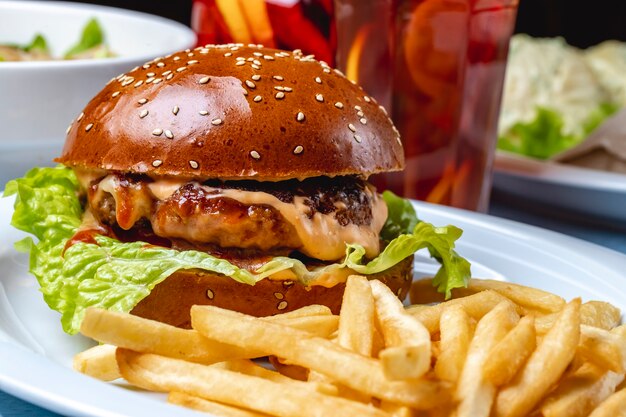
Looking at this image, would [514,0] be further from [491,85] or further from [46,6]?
[46,6]

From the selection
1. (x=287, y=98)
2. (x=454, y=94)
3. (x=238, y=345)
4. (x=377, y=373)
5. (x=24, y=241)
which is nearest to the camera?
(x=377, y=373)

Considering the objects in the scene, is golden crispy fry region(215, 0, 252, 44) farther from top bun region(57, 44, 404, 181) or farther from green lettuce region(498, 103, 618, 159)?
green lettuce region(498, 103, 618, 159)

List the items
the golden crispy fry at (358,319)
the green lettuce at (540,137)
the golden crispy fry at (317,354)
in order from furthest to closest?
the green lettuce at (540,137)
the golden crispy fry at (358,319)
the golden crispy fry at (317,354)

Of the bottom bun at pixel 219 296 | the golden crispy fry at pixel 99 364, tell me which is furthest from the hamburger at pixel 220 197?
the golden crispy fry at pixel 99 364

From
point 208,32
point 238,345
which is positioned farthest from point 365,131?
point 208,32

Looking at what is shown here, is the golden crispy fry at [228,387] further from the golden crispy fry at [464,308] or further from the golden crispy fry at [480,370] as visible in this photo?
the golden crispy fry at [464,308]

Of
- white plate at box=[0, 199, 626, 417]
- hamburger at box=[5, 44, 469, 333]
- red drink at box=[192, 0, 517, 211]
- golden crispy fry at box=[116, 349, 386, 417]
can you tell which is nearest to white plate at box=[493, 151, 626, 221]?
red drink at box=[192, 0, 517, 211]
